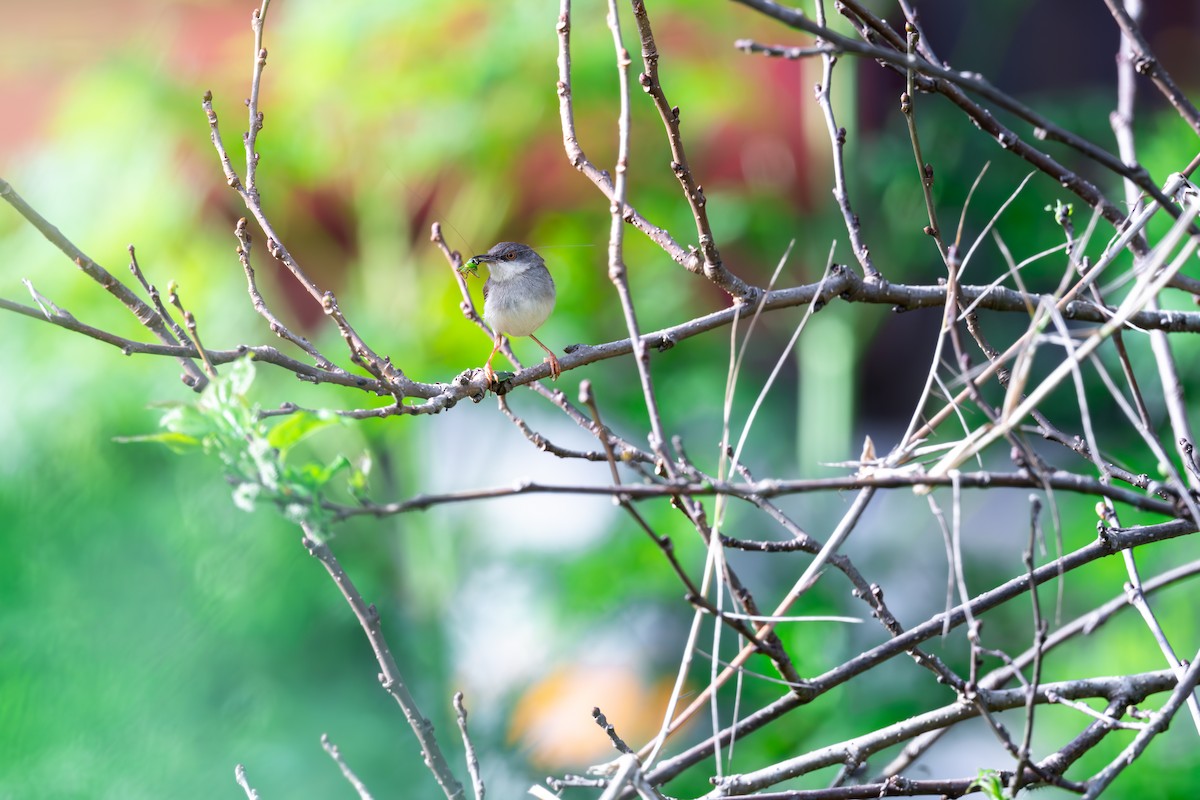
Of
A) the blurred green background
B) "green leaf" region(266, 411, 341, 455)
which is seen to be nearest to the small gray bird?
the blurred green background

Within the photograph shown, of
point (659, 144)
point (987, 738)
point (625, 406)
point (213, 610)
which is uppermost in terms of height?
point (659, 144)

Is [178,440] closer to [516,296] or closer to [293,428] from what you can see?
[293,428]

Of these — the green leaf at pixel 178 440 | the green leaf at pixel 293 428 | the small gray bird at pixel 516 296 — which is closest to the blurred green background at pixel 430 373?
the small gray bird at pixel 516 296

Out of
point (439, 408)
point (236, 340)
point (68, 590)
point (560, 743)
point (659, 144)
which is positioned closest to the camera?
point (439, 408)

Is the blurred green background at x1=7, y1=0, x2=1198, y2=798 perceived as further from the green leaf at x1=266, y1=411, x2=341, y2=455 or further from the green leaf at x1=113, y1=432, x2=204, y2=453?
the green leaf at x1=266, y1=411, x2=341, y2=455

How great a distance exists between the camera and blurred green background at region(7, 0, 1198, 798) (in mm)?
3395

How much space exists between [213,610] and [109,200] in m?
1.85

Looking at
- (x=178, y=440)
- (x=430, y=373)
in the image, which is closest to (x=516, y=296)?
(x=178, y=440)

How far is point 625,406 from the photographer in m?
4.51

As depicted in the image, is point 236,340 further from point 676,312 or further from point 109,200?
point 676,312

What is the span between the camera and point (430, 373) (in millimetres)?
4129

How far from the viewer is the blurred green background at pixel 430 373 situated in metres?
3.39

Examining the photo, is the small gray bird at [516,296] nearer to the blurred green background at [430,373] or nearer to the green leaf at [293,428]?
the blurred green background at [430,373]

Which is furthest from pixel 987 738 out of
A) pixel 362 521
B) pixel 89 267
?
pixel 89 267
